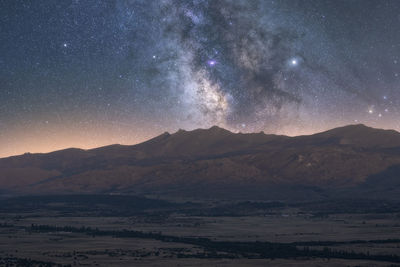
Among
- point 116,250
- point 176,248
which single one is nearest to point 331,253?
point 176,248

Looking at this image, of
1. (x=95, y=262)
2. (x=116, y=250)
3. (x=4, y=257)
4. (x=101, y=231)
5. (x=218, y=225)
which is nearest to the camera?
(x=95, y=262)

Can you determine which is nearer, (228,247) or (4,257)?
(4,257)

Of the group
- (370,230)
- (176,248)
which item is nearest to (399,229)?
(370,230)

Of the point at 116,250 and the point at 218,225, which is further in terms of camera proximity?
the point at 218,225

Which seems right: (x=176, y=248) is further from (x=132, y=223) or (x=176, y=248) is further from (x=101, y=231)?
(x=132, y=223)

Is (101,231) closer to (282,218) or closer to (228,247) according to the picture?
(228,247)

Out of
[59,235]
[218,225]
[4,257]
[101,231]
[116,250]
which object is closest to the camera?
[4,257]

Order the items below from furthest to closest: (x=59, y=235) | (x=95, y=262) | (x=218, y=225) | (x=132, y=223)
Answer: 1. (x=132, y=223)
2. (x=218, y=225)
3. (x=59, y=235)
4. (x=95, y=262)

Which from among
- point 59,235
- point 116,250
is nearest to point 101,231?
point 59,235

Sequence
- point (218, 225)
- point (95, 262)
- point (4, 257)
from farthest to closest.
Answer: point (218, 225) → point (4, 257) → point (95, 262)
